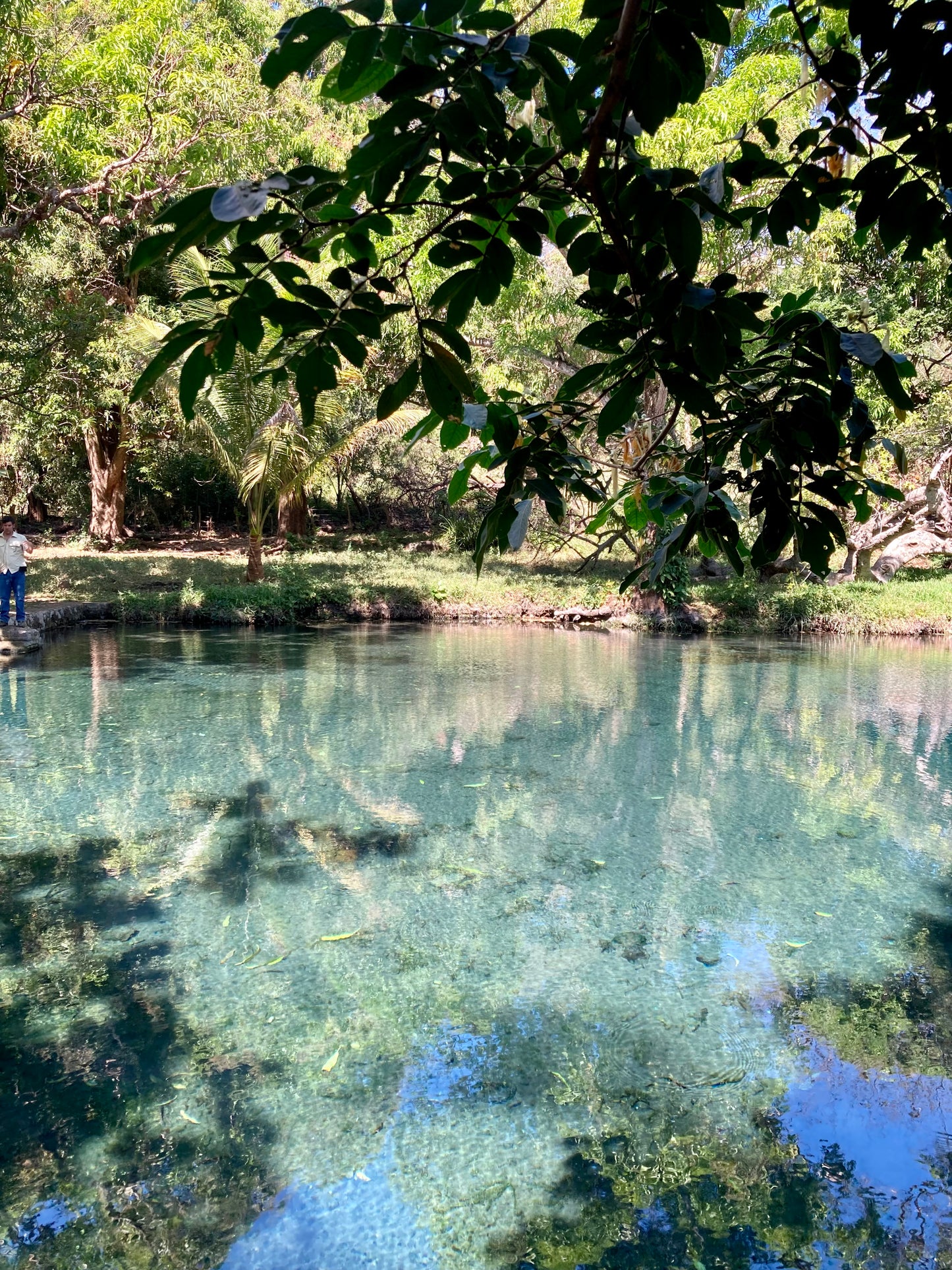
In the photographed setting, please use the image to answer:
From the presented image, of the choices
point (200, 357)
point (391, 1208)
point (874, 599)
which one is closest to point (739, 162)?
point (200, 357)

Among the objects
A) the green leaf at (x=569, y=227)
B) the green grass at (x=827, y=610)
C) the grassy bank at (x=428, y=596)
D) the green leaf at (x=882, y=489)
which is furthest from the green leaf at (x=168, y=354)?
the green grass at (x=827, y=610)

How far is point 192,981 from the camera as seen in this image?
3.10 m

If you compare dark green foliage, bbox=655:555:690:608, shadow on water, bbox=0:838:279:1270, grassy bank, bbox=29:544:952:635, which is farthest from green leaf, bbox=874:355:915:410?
dark green foliage, bbox=655:555:690:608

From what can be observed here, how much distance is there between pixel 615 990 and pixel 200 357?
270 centimetres

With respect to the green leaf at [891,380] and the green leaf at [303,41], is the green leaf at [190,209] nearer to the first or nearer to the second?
the green leaf at [303,41]

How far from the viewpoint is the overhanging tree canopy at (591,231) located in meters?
Result: 0.97

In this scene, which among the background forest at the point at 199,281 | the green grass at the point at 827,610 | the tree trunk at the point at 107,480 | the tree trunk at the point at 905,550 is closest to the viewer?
the background forest at the point at 199,281

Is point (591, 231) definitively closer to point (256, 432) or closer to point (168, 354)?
point (168, 354)

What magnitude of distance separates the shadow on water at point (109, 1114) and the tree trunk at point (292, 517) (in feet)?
52.1

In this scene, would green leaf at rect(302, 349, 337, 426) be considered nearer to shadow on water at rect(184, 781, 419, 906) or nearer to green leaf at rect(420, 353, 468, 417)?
green leaf at rect(420, 353, 468, 417)

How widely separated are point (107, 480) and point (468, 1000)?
15.4 meters

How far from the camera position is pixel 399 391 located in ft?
4.18

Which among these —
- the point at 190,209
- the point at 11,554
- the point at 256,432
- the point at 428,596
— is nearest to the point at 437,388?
the point at 190,209

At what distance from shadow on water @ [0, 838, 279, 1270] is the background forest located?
74.8 inches
